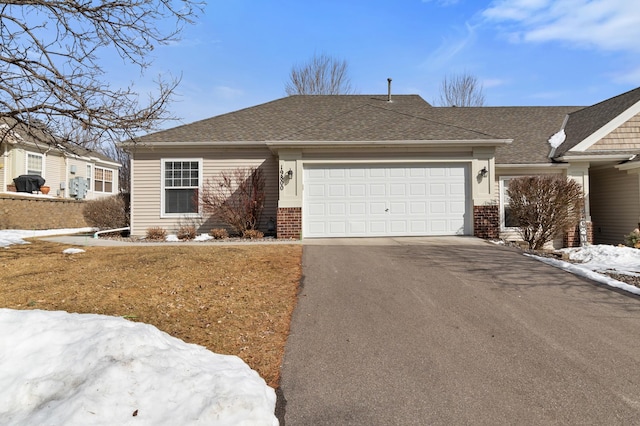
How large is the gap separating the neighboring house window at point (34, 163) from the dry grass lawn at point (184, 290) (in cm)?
1423

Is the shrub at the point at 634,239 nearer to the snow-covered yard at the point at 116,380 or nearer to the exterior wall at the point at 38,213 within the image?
the snow-covered yard at the point at 116,380

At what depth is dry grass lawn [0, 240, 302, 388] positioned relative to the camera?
4211 mm

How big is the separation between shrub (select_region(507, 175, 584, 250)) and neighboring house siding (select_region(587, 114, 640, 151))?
11.2 ft

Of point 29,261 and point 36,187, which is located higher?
point 36,187

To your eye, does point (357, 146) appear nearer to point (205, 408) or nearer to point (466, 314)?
point (466, 314)

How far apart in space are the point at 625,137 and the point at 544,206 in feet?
17.8

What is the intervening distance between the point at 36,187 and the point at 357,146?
1595 cm

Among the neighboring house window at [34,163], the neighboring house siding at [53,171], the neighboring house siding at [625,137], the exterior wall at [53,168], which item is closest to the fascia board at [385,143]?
the neighboring house siding at [625,137]

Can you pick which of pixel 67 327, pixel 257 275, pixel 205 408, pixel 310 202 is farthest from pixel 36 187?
pixel 205 408

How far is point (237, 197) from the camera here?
41.4 feet

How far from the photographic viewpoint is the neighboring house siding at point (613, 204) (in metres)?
12.8

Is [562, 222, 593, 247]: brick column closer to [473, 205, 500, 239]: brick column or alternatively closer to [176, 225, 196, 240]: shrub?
[473, 205, 500, 239]: brick column

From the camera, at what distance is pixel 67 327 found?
3459 mm

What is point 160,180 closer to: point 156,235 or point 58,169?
point 156,235
